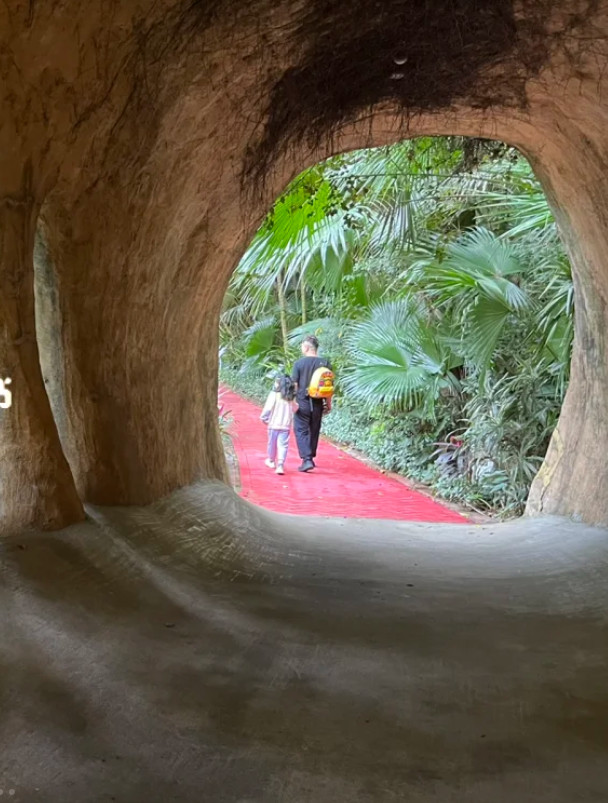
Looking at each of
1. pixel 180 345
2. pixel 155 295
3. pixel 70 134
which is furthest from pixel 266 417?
pixel 70 134

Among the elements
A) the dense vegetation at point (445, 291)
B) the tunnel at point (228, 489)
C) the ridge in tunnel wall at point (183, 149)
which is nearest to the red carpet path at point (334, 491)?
the dense vegetation at point (445, 291)

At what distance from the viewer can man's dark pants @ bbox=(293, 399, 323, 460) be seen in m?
9.20

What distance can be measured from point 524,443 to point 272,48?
550cm

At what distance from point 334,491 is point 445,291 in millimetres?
2942

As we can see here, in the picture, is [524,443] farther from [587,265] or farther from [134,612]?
[134,612]

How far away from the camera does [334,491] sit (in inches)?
348

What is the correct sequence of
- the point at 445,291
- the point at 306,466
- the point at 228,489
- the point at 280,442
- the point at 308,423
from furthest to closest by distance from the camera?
1. the point at 306,466
2. the point at 280,442
3. the point at 308,423
4. the point at 445,291
5. the point at 228,489

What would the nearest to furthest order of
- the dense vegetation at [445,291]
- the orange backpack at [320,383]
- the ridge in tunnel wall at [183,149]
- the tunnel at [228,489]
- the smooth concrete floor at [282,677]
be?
the smooth concrete floor at [282,677]
the tunnel at [228,489]
the ridge in tunnel wall at [183,149]
the dense vegetation at [445,291]
the orange backpack at [320,383]

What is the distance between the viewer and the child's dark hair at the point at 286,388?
8.94 meters

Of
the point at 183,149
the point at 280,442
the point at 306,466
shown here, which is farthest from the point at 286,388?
the point at 183,149

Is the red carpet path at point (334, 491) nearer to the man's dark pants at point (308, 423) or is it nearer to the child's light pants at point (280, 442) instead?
the child's light pants at point (280, 442)

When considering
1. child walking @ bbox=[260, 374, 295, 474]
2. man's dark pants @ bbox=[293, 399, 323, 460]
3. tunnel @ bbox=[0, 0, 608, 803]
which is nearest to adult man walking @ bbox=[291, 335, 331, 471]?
man's dark pants @ bbox=[293, 399, 323, 460]

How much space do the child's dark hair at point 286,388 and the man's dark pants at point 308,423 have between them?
25cm

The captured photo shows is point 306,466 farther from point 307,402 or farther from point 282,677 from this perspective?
point 282,677
